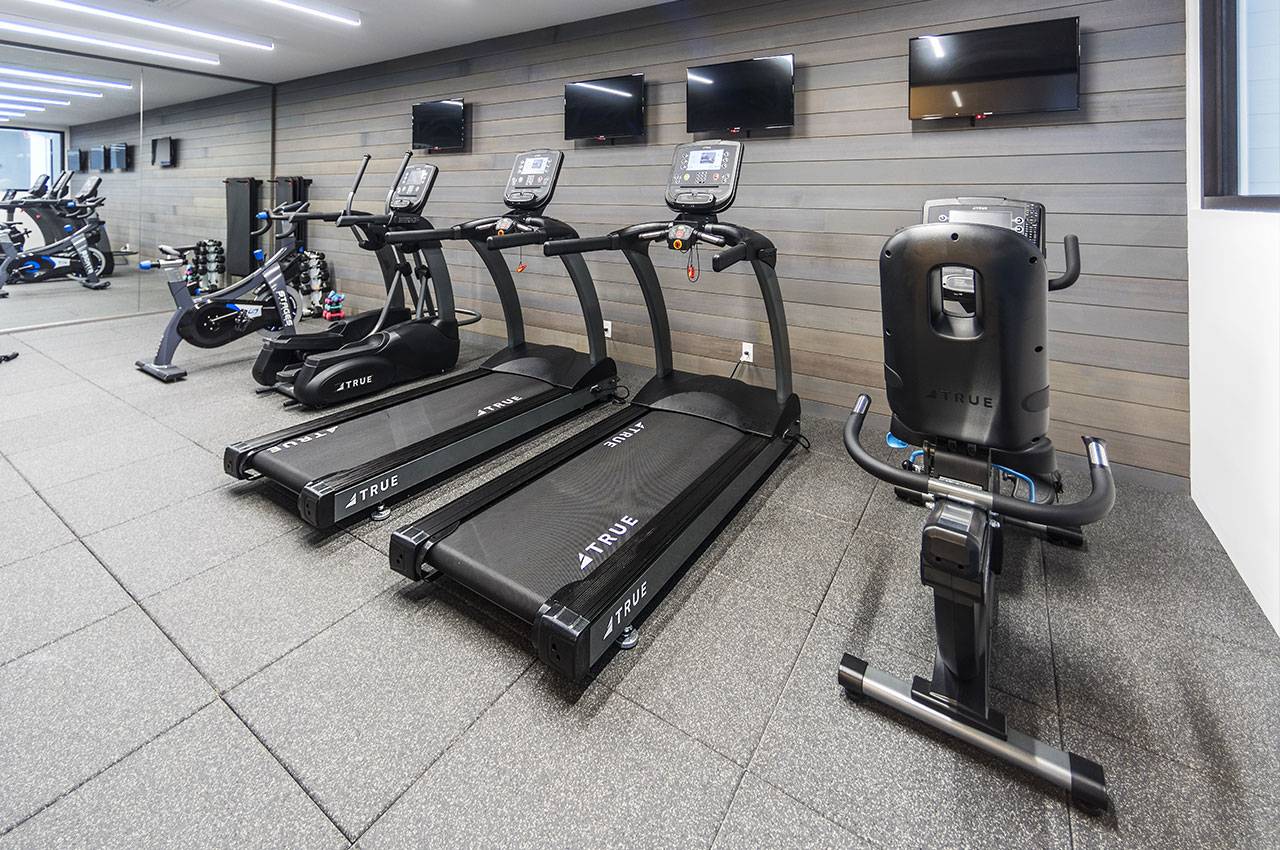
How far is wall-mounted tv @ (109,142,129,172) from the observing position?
6.91m

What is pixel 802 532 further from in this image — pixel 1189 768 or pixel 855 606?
pixel 1189 768

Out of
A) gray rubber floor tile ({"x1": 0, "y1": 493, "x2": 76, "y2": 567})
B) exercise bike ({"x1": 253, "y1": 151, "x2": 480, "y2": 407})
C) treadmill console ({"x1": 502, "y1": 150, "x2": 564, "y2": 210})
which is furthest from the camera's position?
exercise bike ({"x1": 253, "y1": 151, "x2": 480, "y2": 407})

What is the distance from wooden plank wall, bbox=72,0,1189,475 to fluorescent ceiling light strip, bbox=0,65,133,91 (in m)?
3.56

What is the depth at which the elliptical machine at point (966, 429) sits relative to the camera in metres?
1.32

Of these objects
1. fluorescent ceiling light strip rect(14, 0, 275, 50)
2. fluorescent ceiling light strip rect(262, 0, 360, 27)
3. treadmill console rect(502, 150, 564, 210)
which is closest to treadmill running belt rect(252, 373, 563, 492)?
treadmill console rect(502, 150, 564, 210)

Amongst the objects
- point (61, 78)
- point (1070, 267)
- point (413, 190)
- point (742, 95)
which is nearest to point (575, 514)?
point (1070, 267)

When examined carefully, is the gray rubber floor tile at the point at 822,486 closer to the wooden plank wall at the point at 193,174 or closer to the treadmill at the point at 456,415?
the treadmill at the point at 456,415

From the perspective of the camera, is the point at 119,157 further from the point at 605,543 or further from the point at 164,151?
the point at 605,543

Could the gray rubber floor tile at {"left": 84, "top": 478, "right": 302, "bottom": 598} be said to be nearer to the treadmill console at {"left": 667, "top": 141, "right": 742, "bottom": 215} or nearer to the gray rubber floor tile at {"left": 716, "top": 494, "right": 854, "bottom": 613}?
the gray rubber floor tile at {"left": 716, "top": 494, "right": 854, "bottom": 613}

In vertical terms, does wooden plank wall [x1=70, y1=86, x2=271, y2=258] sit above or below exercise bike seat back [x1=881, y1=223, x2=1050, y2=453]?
above

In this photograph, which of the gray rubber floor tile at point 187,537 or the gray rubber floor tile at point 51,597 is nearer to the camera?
the gray rubber floor tile at point 51,597

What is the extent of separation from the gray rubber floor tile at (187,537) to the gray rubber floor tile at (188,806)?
2.80ft

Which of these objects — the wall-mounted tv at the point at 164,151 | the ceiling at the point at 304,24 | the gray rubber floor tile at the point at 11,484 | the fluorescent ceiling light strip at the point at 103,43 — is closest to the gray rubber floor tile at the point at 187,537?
the gray rubber floor tile at the point at 11,484

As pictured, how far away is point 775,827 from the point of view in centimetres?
131
